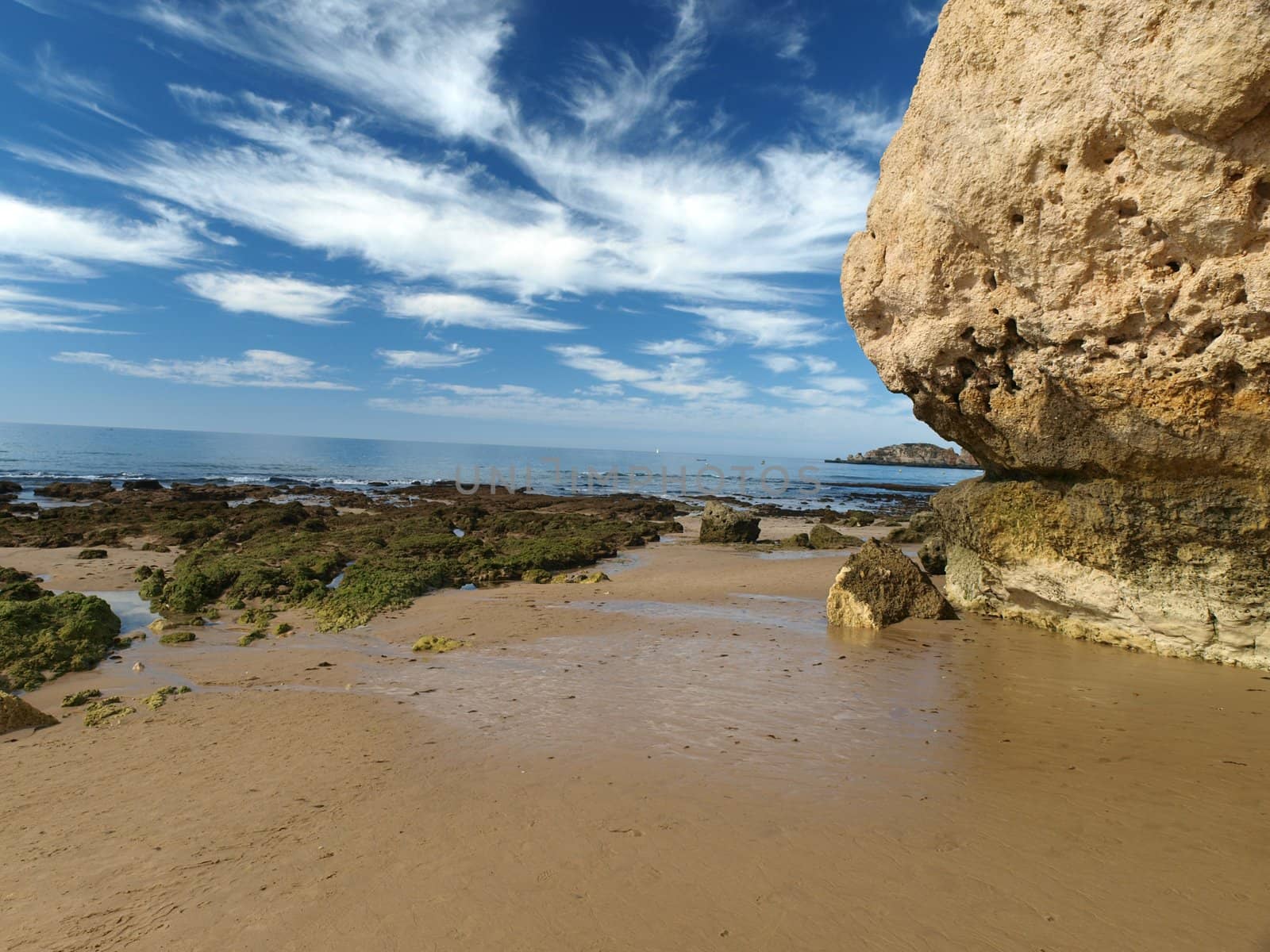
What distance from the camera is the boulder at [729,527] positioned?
23.0 meters

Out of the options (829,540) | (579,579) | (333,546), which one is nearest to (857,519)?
(829,540)

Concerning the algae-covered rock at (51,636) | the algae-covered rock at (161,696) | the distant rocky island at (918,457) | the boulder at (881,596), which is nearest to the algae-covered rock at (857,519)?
the boulder at (881,596)

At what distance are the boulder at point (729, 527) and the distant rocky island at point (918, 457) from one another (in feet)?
348

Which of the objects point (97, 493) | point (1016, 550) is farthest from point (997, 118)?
point (97, 493)

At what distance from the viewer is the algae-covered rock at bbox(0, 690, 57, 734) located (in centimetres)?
649

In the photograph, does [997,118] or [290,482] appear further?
[290,482]

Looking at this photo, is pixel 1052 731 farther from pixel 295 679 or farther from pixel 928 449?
pixel 928 449

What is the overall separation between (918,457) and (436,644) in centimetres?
13914

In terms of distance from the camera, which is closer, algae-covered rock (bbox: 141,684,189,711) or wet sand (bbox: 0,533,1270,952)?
wet sand (bbox: 0,533,1270,952)

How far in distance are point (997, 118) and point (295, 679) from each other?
10263 millimetres

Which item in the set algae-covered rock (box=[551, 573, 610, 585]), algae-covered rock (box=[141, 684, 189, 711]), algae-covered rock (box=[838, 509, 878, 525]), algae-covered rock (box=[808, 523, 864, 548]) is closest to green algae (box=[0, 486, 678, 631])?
algae-covered rock (box=[551, 573, 610, 585])

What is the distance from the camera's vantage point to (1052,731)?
6.01 m

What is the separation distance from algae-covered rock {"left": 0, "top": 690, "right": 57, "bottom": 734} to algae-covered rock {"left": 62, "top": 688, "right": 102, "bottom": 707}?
443 millimetres

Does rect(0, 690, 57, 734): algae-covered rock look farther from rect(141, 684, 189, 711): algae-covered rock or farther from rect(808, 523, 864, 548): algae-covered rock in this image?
rect(808, 523, 864, 548): algae-covered rock
